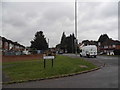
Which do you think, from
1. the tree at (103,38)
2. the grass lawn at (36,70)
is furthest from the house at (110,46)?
the grass lawn at (36,70)

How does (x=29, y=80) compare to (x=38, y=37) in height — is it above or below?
below

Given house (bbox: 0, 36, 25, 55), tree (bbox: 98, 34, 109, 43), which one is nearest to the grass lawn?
house (bbox: 0, 36, 25, 55)

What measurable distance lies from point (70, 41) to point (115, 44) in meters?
27.3

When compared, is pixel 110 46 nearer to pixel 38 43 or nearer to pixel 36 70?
pixel 38 43

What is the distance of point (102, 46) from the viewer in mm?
111062

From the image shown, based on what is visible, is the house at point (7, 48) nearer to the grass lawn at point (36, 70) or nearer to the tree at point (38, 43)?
the tree at point (38, 43)

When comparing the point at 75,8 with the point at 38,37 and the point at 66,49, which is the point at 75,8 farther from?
the point at 66,49

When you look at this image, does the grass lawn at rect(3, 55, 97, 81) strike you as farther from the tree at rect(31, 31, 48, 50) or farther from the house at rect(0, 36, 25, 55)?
the tree at rect(31, 31, 48, 50)

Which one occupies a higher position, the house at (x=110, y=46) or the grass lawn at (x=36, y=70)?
the house at (x=110, y=46)

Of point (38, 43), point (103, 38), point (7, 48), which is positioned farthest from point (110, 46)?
point (7, 48)

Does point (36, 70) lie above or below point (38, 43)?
below

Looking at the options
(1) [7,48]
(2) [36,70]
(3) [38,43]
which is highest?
(3) [38,43]

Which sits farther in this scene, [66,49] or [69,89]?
[66,49]

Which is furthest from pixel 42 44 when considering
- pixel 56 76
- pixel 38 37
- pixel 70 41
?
pixel 56 76
